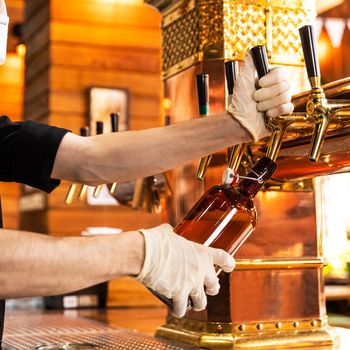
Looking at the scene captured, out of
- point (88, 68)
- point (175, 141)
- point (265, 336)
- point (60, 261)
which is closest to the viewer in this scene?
point (60, 261)

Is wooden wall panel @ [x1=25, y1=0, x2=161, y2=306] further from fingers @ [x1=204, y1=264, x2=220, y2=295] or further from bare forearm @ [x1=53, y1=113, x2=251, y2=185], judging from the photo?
fingers @ [x1=204, y1=264, x2=220, y2=295]

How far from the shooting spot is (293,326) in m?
1.67

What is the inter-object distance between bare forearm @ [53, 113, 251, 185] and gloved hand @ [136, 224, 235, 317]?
0.34 m

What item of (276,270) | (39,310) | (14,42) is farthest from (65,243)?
(14,42)

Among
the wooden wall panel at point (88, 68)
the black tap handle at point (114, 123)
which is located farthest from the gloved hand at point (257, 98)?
the wooden wall panel at point (88, 68)

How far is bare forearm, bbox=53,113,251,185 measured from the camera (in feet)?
4.25

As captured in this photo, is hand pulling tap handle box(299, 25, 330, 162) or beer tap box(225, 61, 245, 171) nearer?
hand pulling tap handle box(299, 25, 330, 162)

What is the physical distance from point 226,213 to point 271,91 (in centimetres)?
22

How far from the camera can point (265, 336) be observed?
1.62m

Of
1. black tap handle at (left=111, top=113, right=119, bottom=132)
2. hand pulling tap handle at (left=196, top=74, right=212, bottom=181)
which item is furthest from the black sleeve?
black tap handle at (left=111, top=113, right=119, bottom=132)

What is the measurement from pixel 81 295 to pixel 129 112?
2286 mm

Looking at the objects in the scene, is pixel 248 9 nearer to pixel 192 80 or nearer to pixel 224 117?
pixel 192 80

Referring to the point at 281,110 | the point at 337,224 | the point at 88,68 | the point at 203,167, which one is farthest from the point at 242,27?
the point at 337,224

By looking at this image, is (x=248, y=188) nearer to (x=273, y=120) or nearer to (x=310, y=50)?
(x=273, y=120)
